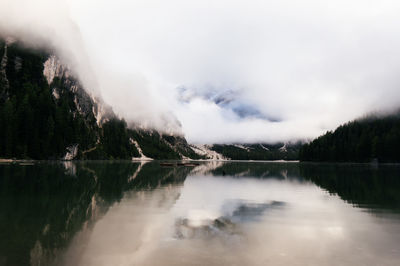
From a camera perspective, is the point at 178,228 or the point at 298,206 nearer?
the point at 178,228

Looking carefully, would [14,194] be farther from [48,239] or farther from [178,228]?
[178,228]

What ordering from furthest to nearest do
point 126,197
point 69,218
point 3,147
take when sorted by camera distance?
point 3,147
point 126,197
point 69,218

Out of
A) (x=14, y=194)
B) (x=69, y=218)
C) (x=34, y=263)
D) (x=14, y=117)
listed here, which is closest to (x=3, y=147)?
(x=14, y=117)

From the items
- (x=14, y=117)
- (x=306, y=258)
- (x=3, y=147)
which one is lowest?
(x=306, y=258)

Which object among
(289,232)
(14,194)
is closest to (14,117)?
(14,194)

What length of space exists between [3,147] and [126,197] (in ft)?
514

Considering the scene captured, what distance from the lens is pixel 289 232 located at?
21.4 m

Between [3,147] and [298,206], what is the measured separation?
171727 millimetres

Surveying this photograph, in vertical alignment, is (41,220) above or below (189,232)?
above

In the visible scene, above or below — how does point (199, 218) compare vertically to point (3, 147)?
below

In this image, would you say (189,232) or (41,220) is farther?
(41,220)

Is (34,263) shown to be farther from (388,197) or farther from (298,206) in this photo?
(388,197)

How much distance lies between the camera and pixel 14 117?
17112cm

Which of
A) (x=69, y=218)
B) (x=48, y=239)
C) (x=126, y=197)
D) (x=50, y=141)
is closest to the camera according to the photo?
(x=48, y=239)
